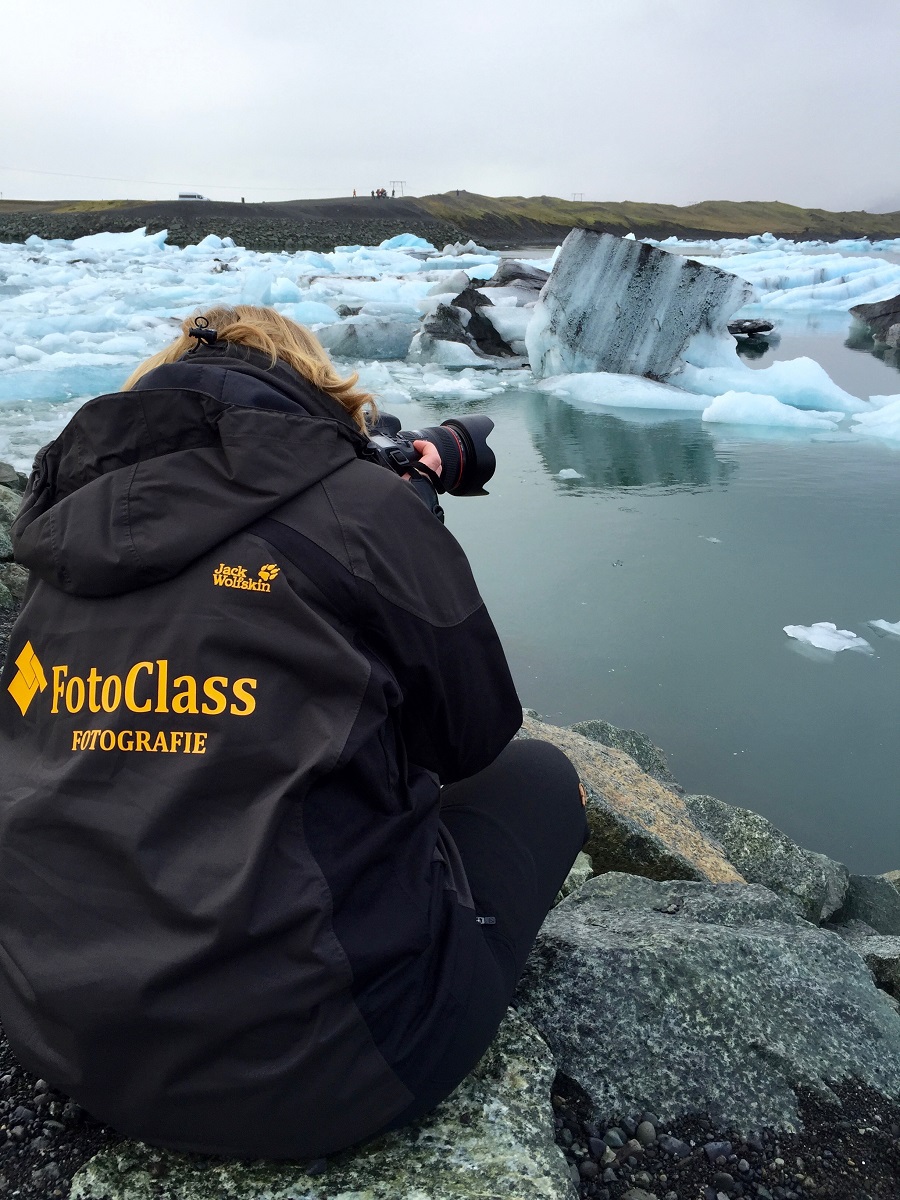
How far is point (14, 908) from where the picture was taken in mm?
1125

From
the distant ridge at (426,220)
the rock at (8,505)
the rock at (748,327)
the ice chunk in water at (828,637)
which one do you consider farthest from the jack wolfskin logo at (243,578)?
the distant ridge at (426,220)

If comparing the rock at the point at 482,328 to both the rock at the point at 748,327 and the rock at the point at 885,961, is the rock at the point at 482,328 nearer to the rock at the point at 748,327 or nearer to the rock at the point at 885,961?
the rock at the point at 748,327

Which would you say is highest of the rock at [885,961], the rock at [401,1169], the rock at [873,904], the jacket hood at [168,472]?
the jacket hood at [168,472]

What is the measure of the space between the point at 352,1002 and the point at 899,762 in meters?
2.95

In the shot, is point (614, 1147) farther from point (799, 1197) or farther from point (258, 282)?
point (258, 282)

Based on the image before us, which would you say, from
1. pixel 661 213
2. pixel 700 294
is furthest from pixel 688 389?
pixel 661 213

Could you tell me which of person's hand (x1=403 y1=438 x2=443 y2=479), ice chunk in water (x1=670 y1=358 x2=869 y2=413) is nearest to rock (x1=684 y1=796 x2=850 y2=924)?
person's hand (x1=403 y1=438 x2=443 y2=479)

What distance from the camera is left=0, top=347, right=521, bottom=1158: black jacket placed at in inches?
40.6

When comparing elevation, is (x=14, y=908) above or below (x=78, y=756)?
below

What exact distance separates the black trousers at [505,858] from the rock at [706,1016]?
238 mm

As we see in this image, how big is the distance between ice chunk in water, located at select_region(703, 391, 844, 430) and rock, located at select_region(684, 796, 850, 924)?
20.0 ft

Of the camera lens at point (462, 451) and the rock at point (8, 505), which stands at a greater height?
the camera lens at point (462, 451)

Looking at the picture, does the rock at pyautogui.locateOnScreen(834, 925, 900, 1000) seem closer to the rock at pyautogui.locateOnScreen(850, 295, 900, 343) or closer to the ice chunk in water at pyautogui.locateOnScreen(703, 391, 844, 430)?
the ice chunk in water at pyautogui.locateOnScreen(703, 391, 844, 430)

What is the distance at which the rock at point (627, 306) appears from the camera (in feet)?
33.1
